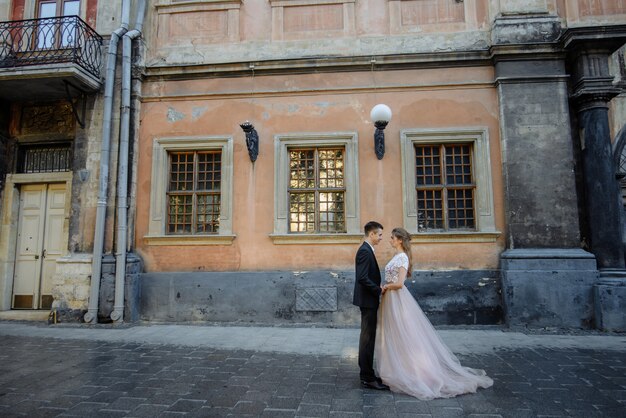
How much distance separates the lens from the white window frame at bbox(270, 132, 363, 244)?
8.02m

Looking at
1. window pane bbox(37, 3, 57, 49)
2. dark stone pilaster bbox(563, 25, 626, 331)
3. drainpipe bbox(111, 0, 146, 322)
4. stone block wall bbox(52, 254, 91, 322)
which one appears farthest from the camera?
window pane bbox(37, 3, 57, 49)

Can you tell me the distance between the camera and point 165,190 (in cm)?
862

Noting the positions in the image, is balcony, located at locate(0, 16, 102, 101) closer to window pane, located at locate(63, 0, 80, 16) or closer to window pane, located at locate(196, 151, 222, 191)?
window pane, located at locate(63, 0, 80, 16)

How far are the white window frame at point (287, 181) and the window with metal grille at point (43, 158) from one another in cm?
534

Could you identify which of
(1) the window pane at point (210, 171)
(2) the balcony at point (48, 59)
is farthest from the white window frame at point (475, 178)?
(2) the balcony at point (48, 59)

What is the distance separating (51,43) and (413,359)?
34.2 feet

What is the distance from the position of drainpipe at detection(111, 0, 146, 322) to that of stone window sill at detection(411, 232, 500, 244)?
617 centimetres

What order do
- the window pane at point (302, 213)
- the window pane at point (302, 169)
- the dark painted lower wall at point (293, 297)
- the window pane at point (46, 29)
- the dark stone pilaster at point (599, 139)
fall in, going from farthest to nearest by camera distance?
the window pane at point (46, 29) → the window pane at point (302, 169) → the window pane at point (302, 213) → the dark painted lower wall at point (293, 297) → the dark stone pilaster at point (599, 139)

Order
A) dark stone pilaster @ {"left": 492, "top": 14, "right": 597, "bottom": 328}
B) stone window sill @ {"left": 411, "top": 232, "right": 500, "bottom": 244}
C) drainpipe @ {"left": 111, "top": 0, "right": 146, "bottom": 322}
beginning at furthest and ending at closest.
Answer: drainpipe @ {"left": 111, "top": 0, "right": 146, "bottom": 322}
stone window sill @ {"left": 411, "top": 232, "right": 500, "bottom": 244}
dark stone pilaster @ {"left": 492, "top": 14, "right": 597, "bottom": 328}

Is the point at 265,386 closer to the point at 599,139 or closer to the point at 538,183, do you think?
the point at 538,183

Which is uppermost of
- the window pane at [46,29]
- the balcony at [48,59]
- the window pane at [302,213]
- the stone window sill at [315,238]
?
the window pane at [46,29]

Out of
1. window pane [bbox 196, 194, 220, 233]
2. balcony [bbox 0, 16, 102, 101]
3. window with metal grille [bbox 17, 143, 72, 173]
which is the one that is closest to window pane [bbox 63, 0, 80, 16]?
balcony [bbox 0, 16, 102, 101]

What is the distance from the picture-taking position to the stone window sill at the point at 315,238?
797cm

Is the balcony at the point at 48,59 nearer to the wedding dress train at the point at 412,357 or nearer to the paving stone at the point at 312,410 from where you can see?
the wedding dress train at the point at 412,357
